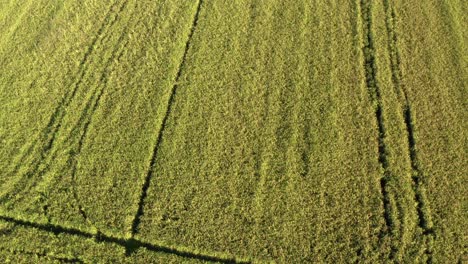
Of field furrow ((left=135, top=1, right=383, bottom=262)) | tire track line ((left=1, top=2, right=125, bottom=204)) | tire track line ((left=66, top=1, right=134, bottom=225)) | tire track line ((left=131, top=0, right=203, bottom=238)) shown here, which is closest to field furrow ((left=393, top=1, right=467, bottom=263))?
field furrow ((left=135, top=1, right=383, bottom=262))

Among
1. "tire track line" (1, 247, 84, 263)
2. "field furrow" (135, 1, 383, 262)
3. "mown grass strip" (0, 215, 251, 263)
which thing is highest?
"field furrow" (135, 1, 383, 262)

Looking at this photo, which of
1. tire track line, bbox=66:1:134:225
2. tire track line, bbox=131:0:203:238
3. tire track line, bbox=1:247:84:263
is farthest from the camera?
tire track line, bbox=66:1:134:225

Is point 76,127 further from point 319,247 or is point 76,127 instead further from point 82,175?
point 319,247

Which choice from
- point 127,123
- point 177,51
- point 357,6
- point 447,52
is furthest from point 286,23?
point 127,123

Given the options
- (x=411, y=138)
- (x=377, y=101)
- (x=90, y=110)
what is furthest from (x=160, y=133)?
(x=411, y=138)

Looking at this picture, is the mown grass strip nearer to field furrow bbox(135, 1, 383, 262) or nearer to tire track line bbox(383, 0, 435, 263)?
field furrow bbox(135, 1, 383, 262)

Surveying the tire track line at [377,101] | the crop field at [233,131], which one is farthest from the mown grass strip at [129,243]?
the tire track line at [377,101]

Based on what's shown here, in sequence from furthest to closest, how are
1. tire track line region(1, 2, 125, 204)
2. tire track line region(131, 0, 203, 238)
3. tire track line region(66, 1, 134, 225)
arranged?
tire track line region(1, 2, 125, 204) → tire track line region(66, 1, 134, 225) → tire track line region(131, 0, 203, 238)
